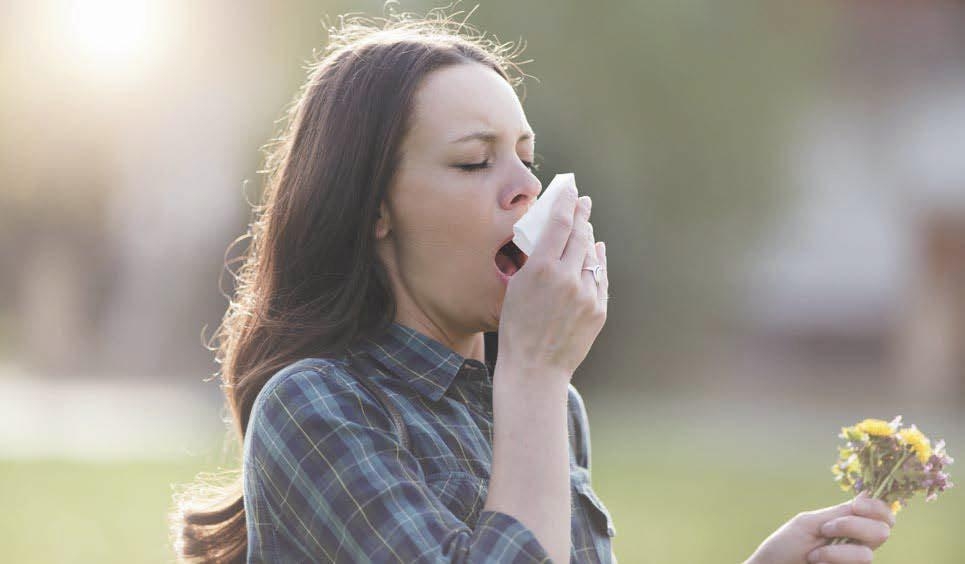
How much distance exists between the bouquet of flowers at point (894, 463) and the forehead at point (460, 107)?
3.21 ft

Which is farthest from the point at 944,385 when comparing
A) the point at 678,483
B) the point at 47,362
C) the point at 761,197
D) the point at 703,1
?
the point at 47,362

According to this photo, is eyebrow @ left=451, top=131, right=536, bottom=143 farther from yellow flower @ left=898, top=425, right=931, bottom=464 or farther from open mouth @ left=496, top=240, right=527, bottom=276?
yellow flower @ left=898, top=425, right=931, bottom=464

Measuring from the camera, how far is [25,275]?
82.8 ft

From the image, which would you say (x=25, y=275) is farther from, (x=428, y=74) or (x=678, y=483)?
(x=428, y=74)

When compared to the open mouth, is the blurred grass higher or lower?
lower

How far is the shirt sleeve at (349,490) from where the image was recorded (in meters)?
2.04

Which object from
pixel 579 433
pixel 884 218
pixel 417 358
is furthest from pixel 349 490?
pixel 884 218

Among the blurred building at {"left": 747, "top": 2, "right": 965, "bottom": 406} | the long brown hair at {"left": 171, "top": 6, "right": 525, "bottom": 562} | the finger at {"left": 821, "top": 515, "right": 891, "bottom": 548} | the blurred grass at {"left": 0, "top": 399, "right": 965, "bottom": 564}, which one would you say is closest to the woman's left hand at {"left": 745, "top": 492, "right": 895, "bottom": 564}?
the finger at {"left": 821, "top": 515, "right": 891, "bottom": 548}

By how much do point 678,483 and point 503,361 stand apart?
9752 mm

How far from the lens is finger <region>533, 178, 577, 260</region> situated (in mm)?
2320

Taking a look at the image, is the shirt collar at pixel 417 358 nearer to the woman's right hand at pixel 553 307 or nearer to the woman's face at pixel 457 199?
the woman's face at pixel 457 199

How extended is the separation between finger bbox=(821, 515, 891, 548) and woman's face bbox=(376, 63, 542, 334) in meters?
0.84

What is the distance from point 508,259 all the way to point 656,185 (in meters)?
16.0

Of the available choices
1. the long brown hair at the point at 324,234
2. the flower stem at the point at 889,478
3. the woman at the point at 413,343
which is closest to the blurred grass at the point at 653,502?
the long brown hair at the point at 324,234
